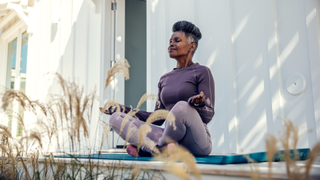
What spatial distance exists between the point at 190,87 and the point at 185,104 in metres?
0.39

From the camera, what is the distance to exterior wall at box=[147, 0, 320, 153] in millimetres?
2111

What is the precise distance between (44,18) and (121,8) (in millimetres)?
2652

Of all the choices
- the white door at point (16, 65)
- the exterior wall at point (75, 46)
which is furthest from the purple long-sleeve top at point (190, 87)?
the white door at point (16, 65)

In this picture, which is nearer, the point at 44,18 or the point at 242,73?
the point at 242,73

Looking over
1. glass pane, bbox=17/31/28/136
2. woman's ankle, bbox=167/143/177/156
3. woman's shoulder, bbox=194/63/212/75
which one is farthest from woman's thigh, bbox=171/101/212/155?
glass pane, bbox=17/31/28/136

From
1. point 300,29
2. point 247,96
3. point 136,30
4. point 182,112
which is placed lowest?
point 182,112

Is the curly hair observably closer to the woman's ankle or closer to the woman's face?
the woman's face

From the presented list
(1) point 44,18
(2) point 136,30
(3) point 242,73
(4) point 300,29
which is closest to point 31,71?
(1) point 44,18

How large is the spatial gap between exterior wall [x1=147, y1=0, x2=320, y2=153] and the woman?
53cm

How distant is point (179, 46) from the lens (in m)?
2.27

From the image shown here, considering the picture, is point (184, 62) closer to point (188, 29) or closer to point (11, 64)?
point (188, 29)

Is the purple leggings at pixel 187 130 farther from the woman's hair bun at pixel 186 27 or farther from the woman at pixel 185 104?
the woman's hair bun at pixel 186 27

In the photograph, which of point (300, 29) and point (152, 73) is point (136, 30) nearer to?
point (152, 73)

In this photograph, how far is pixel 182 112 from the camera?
1.68m
